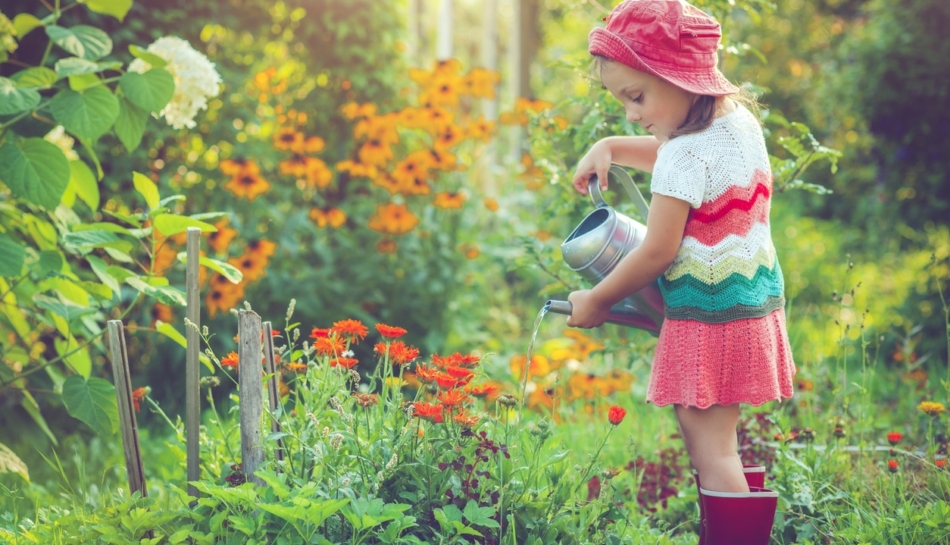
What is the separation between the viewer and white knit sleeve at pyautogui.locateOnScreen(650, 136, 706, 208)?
1548 mm

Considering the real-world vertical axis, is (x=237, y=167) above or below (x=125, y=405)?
above

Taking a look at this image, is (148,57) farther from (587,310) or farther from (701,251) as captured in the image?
(701,251)

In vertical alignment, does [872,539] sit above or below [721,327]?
below

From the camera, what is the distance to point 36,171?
1.91m

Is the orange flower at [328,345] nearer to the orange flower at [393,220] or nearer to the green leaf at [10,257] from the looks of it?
the green leaf at [10,257]

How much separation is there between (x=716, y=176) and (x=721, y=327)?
0.30 meters

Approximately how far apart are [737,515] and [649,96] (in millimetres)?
842

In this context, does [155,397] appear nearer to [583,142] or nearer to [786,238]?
[583,142]

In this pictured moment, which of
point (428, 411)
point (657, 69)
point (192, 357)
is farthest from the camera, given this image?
point (192, 357)

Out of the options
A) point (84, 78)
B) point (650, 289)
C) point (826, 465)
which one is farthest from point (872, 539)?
point (84, 78)

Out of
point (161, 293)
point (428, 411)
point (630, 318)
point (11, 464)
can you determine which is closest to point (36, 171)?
point (161, 293)

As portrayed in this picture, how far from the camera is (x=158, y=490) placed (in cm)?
232

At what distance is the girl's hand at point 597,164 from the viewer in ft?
6.11

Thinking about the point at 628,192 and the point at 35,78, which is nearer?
the point at 628,192
